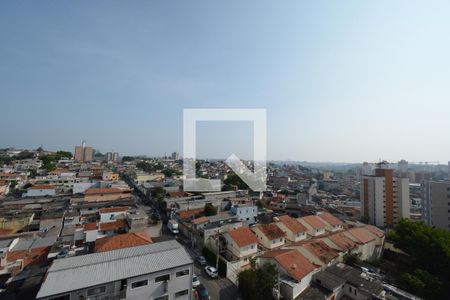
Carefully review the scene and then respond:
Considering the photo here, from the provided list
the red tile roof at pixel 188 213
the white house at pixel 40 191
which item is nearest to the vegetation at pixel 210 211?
the red tile roof at pixel 188 213

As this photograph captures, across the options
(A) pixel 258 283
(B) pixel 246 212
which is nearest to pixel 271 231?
(B) pixel 246 212

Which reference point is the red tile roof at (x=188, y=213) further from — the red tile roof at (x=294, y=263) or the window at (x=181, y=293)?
the window at (x=181, y=293)

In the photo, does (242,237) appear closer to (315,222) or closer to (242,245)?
(242,245)

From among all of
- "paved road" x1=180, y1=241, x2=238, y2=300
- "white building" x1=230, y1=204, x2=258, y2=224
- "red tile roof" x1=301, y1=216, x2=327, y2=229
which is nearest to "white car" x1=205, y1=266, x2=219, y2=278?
"paved road" x1=180, y1=241, x2=238, y2=300

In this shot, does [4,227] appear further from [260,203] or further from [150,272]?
[260,203]

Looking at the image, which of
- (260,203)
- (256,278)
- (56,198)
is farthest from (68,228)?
(260,203)

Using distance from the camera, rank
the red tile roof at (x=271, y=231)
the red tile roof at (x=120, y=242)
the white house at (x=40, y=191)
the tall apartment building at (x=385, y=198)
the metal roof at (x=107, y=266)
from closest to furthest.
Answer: the metal roof at (x=107, y=266) < the red tile roof at (x=120, y=242) < the red tile roof at (x=271, y=231) < the white house at (x=40, y=191) < the tall apartment building at (x=385, y=198)
